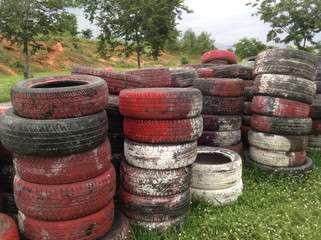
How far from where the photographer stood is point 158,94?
8.87ft

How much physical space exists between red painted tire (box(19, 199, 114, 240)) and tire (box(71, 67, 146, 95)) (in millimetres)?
1504

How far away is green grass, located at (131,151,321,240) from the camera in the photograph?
9.43 ft

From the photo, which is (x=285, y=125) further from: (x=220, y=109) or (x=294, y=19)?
(x=294, y=19)

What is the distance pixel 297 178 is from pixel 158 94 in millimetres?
3157

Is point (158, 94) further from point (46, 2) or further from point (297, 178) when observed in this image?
point (46, 2)

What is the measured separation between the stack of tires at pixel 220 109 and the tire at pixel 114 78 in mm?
1561

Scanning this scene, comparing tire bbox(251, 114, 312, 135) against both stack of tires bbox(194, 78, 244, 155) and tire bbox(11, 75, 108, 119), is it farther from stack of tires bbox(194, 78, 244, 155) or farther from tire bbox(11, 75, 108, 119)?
tire bbox(11, 75, 108, 119)

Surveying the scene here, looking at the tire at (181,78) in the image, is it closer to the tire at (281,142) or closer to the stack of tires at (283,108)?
the stack of tires at (283,108)

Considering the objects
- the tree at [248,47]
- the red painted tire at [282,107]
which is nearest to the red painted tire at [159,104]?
the red painted tire at [282,107]

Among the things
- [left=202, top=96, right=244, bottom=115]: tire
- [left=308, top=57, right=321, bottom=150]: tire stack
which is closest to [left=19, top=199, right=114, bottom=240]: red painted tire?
[left=202, top=96, right=244, bottom=115]: tire

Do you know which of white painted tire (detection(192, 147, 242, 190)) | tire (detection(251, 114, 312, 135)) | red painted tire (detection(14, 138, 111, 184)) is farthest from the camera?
tire (detection(251, 114, 312, 135))

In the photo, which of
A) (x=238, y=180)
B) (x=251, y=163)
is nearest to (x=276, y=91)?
(x=251, y=163)

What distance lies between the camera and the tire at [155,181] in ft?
9.30

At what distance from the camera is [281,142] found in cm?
435
